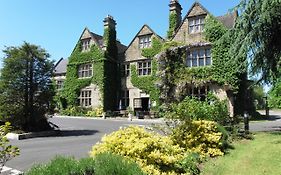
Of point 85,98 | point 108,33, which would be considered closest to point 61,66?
point 85,98

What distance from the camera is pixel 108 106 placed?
116 ft

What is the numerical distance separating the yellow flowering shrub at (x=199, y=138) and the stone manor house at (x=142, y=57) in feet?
56.4

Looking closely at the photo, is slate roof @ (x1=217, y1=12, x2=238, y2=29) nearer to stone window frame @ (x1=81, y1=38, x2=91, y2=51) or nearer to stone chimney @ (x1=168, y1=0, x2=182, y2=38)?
stone chimney @ (x1=168, y1=0, x2=182, y2=38)

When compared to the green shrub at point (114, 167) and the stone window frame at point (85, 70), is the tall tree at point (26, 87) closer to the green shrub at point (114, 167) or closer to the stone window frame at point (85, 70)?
the green shrub at point (114, 167)

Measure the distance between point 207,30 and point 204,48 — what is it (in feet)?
5.83

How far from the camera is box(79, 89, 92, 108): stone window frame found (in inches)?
1441

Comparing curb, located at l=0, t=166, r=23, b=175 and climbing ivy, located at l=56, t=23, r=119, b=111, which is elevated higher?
climbing ivy, located at l=56, t=23, r=119, b=111

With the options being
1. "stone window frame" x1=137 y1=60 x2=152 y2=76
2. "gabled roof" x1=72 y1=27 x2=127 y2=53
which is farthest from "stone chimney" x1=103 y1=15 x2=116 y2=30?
"stone window frame" x1=137 y1=60 x2=152 y2=76

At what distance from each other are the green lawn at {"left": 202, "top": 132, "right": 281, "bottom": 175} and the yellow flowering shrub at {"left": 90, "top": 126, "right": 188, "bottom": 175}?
5.40 feet

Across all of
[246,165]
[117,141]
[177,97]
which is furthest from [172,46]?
[117,141]

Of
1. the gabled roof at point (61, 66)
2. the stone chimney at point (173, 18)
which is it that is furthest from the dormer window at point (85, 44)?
the stone chimney at point (173, 18)

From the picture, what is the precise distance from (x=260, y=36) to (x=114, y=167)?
12.6 m

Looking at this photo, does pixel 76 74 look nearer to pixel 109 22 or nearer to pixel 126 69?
pixel 126 69

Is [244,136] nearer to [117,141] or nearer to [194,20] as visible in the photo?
[117,141]
